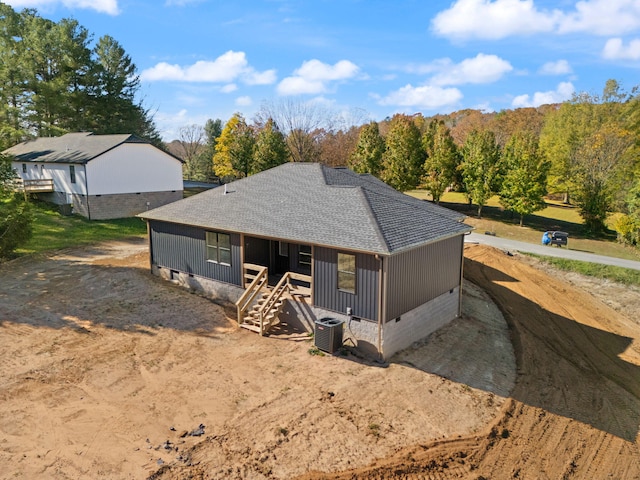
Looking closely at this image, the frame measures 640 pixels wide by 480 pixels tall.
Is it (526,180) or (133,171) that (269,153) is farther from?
(526,180)

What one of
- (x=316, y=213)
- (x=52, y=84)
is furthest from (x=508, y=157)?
(x=52, y=84)

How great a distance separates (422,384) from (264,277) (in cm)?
668

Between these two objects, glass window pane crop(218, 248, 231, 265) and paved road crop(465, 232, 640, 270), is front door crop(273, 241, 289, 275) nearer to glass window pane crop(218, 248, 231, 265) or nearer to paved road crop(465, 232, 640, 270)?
glass window pane crop(218, 248, 231, 265)

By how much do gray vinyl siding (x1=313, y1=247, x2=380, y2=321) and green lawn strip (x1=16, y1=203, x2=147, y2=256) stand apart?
18465 mm

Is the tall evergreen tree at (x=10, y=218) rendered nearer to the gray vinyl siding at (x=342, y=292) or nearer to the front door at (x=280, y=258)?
the front door at (x=280, y=258)

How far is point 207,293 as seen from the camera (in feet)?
60.3

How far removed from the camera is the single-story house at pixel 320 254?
44.8 feet

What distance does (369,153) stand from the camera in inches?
1699

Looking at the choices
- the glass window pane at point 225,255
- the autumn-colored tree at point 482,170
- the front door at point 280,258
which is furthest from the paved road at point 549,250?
the glass window pane at point 225,255

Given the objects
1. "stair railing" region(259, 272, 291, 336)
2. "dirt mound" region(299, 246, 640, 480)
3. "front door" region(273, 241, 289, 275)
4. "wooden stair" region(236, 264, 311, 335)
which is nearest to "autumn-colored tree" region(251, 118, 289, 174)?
"front door" region(273, 241, 289, 275)

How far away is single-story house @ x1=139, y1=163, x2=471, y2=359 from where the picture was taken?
44.8 feet

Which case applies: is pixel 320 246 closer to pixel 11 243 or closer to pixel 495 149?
pixel 11 243

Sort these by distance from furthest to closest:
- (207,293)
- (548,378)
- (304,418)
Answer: (207,293)
(548,378)
(304,418)

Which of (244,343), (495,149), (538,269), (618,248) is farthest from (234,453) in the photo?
(495,149)
